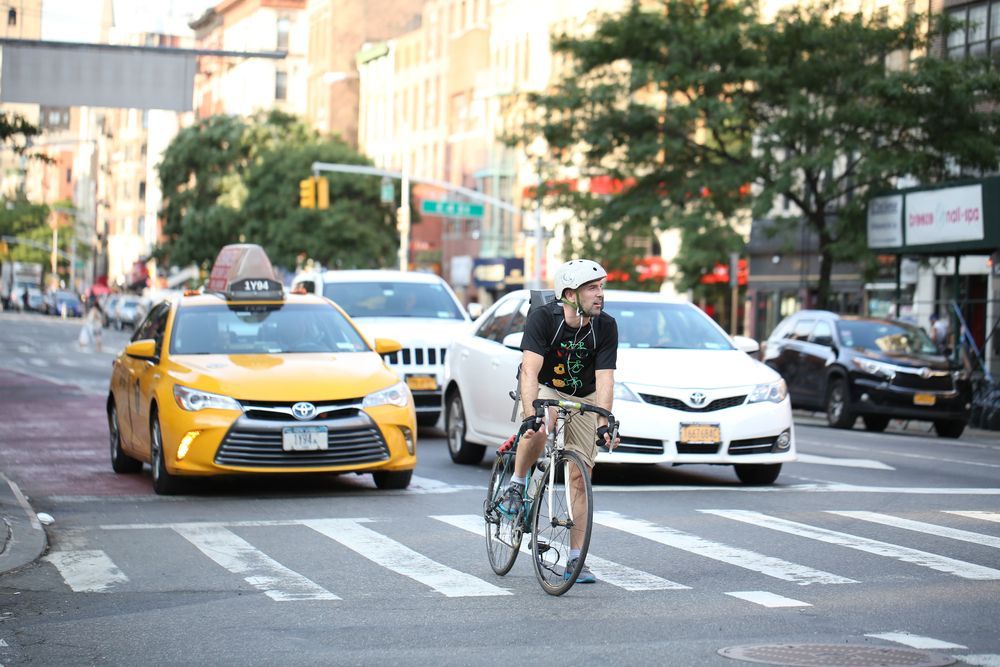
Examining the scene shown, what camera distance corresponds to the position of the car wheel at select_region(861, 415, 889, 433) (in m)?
29.8

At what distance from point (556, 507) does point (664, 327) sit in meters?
7.41

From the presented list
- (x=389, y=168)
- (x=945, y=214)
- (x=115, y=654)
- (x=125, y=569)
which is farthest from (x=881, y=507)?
(x=389, y=168)

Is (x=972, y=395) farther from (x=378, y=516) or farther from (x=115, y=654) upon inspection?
(x=115, y=654)

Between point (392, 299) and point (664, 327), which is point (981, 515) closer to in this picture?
point (664, 327)

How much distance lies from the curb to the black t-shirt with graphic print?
10.5 ft

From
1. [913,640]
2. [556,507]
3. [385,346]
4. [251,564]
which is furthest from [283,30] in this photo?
[913,640]

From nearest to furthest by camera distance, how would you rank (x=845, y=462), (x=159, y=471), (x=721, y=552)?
(x=721, y=552) < (x=159, y=471) < (x=845, y=462)

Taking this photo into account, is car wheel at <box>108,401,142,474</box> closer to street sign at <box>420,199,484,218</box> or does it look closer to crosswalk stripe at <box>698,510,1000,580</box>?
crosswalk stripe at <box>698,510,1000,580</box>

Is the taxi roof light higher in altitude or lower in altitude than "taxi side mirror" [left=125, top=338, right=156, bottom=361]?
higher

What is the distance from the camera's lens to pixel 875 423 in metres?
30.1

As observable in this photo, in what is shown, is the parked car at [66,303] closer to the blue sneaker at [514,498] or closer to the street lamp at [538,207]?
the street lamp at [538,207]

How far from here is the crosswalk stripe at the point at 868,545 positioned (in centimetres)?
1062

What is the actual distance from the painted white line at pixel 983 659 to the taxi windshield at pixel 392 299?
15.6m

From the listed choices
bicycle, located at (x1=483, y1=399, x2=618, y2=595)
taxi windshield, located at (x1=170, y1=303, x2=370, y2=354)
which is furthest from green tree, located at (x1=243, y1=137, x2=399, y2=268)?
Result: bicycle, located at (x1=483, y1=399, x2=618, y2=595)
